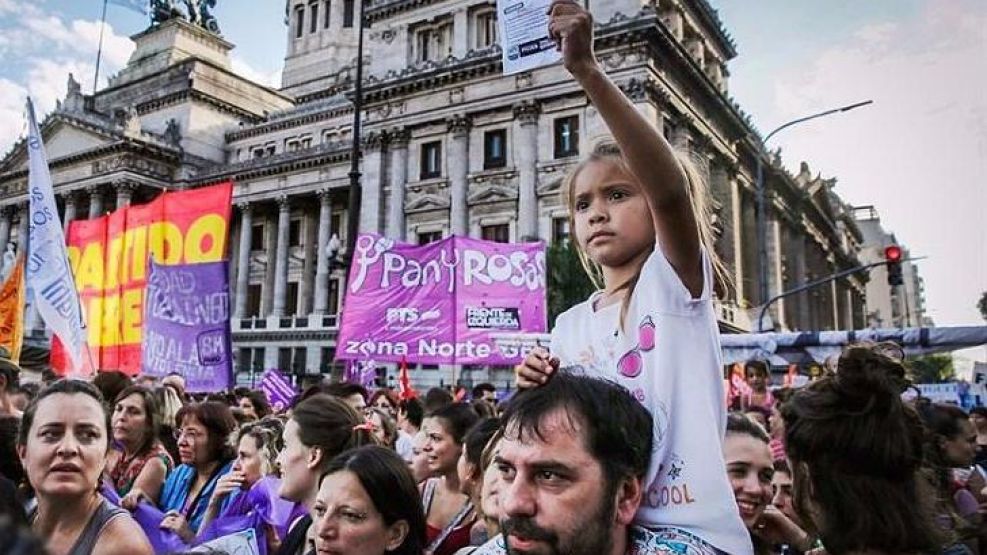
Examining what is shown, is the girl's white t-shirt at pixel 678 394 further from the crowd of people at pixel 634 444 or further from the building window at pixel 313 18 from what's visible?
the building window at pixel 313 18

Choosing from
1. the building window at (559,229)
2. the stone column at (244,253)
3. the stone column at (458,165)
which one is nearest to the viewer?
the building window at (559,229)

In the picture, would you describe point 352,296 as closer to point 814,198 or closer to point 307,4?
point 814,198

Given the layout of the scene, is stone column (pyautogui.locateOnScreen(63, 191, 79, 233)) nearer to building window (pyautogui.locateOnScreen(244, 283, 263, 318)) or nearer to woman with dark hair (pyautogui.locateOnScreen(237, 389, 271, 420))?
building window (pyautogui.locateOnScreen(244, 283, 263, 318))

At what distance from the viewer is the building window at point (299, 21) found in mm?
60719

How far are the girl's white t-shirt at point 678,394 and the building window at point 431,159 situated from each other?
32.6m

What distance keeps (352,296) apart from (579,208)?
9.92 metres

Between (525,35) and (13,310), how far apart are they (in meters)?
10.5

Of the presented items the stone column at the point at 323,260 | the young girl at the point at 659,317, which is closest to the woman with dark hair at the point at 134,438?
the young girl at the point at 659,317

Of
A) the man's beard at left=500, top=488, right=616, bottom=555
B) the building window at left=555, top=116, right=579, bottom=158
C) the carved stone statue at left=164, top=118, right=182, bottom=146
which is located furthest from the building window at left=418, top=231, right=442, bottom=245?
the man's beard at left=500, top=488, right=616, bottom=555

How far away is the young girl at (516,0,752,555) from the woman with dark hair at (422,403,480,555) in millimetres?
2502

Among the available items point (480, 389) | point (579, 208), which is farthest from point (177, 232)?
point (579, 208)

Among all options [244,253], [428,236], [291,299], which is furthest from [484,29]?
[244,253]

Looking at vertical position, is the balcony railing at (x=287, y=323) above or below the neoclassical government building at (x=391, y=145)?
below

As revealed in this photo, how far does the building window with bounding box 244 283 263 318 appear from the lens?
4650 centimetres
